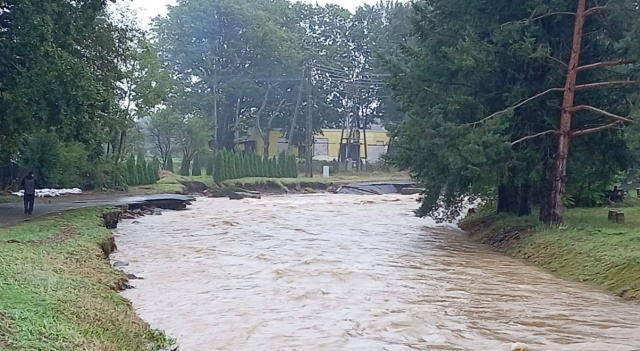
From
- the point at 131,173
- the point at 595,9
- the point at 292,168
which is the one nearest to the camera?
the point at 595,9

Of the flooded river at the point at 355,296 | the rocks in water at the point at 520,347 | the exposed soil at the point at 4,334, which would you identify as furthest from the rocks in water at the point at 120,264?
the rocks in water at the point at 520,347

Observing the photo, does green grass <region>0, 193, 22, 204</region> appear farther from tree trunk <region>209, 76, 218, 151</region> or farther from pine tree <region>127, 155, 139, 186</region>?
tree trunk <region>209, 76, 218, 151</region>

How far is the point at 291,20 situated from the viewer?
70.1 meters

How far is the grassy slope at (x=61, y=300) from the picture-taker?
7.31 m

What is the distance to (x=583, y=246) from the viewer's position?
52.0ft

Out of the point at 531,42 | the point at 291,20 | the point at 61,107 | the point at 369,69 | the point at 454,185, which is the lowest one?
the point at 454,185

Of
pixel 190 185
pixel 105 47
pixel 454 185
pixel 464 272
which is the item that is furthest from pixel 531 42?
pixel 190 185

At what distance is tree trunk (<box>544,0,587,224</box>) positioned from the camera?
18312 millimetres

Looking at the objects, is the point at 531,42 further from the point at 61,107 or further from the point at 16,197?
the point at 16,197

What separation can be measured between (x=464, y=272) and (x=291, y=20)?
187ft

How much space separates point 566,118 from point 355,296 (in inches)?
325

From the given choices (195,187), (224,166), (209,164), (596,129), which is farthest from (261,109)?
(596,129)

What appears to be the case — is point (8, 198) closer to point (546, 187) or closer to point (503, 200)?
point (503, 200)

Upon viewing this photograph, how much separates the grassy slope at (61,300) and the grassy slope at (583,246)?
8385mm
